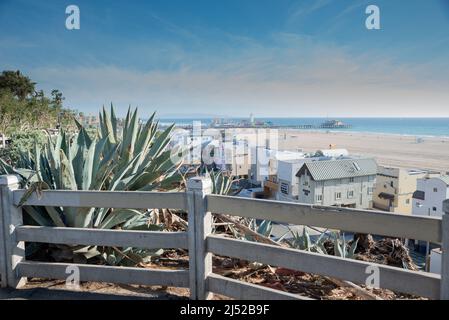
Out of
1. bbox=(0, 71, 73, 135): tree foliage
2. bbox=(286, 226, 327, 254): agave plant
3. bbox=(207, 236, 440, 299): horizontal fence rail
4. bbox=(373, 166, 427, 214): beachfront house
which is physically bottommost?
bbox=(373, 166, 427, 214): beachfront house

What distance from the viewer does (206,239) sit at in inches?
114

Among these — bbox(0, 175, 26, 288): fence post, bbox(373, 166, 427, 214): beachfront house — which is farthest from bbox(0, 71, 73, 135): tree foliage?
bbox(373, 166, 427, 214): beachfront house

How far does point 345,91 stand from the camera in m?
66.9

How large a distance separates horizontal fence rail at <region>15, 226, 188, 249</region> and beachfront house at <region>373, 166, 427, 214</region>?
80.8ft

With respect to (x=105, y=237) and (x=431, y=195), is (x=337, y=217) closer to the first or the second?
(x=105, y=237)

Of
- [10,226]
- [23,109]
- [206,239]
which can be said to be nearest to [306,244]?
[206,239]

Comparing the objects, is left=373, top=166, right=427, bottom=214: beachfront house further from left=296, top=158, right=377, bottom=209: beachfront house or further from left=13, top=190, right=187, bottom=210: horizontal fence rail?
left=13, top=190, right=187, bottom=210: horizontal fence rail

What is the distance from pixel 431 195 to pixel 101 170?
2013 cm

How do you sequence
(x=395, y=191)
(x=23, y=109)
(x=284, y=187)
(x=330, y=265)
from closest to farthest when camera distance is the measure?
(x=330, y=265) < (x=284, y=187) < (x=395, y=191) < (x=23, y=109)

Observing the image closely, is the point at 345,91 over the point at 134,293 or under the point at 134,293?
over

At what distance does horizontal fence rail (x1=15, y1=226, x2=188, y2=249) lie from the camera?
3014 millimetres
